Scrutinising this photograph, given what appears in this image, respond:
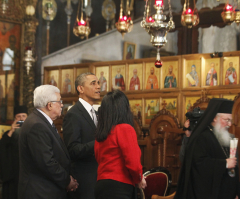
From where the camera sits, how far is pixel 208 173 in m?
3.36

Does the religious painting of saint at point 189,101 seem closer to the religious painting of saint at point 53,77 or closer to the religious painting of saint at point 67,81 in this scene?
the religious painting of saint at point 67,81

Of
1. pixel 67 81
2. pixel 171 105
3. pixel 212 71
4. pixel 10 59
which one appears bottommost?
pixel 171 105

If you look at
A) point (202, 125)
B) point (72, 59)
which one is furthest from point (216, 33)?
point (202, 125)

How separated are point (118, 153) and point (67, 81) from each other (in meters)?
6.49

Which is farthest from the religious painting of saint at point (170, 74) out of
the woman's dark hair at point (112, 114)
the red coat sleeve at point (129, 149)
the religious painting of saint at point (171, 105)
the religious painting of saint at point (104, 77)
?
the red coat sleeve at point (129, 149)

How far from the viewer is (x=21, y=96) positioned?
1049 centimetres

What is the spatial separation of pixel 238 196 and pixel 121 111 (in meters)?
1.30

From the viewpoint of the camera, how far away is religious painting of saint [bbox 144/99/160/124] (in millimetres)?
8226

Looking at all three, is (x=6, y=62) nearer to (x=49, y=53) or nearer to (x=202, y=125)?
(x=49, y=53)

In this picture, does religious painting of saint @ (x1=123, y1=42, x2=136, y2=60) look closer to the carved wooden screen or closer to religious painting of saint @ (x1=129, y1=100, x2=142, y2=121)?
religious painting of saint @ (x1=129, y1=100, x2=142, y2=121)

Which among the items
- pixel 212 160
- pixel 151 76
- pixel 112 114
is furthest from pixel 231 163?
pixel 151 76

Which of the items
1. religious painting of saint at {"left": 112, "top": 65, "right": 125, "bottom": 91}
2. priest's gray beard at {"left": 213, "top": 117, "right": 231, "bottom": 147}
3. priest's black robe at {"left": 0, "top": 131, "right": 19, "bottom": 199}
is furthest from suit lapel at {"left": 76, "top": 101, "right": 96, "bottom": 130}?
religious painting of saint at {"left": 112, "top": 65, "right": 125, "bottom": 91}

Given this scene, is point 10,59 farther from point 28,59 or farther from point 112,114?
point 112,114

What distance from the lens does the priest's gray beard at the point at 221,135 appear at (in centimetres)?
345
